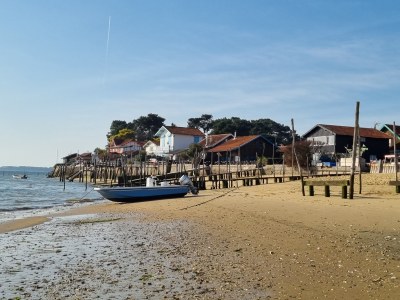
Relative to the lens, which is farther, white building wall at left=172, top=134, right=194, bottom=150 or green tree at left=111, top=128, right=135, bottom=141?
green tree at left=111, top=128, right=135, bottom=141

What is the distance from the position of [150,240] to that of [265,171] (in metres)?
40.4

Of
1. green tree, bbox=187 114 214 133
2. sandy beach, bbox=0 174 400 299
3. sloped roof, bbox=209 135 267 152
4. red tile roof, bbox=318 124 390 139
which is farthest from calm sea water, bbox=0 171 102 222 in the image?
green tree, bbox=187 114 214 133

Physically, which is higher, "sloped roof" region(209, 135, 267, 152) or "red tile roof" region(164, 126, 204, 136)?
"red tile roof" region(164, 126, 204, 136)

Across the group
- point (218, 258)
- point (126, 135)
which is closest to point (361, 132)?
point (218, 258)

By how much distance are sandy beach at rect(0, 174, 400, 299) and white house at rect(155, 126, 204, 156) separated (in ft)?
232

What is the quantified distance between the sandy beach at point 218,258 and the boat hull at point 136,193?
11624 millimetres

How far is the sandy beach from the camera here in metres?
6.71

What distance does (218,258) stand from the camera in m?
8.84

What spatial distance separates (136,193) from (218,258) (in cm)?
1948

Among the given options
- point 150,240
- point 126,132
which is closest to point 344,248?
point 150,240

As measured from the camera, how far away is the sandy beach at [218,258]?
22.0ft

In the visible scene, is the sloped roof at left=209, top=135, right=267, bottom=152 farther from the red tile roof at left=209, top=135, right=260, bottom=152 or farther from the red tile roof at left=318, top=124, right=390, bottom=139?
Answer: the red tile roof at left=318, top=124, right=390, bottom=139

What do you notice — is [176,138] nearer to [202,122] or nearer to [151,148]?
[151,148]

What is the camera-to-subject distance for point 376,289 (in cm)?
629
